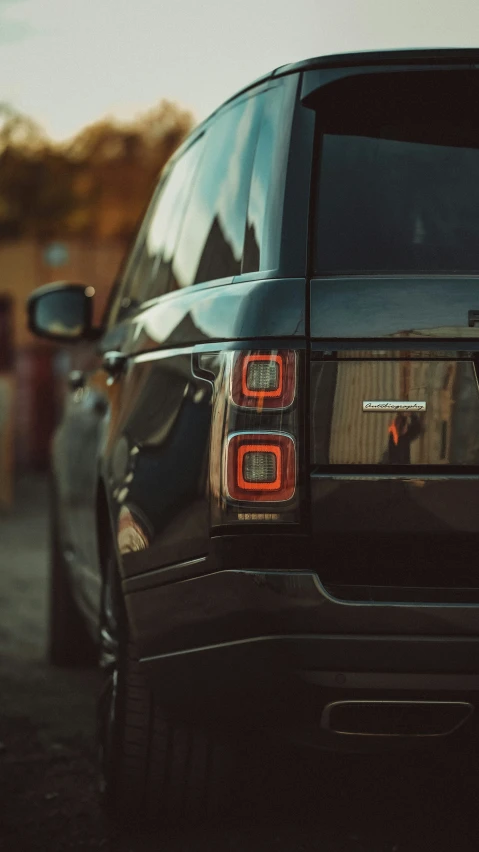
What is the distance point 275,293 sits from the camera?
3062 millimetres

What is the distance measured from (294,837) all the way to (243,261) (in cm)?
154

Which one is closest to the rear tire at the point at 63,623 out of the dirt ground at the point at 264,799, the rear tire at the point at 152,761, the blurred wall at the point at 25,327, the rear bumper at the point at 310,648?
the dirt ground at the point at 264,799

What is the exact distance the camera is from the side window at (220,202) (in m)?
3.39

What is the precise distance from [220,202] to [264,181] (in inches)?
13.6

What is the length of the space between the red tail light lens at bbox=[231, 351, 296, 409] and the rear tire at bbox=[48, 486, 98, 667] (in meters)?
3.01

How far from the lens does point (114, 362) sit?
4230mm

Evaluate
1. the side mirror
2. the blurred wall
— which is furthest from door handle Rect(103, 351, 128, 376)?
the blurred wall

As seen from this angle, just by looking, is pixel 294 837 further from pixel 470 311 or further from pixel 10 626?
pixel 10 626

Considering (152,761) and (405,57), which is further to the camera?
(152,761)

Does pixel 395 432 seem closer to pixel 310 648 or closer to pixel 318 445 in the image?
pixel 318 445

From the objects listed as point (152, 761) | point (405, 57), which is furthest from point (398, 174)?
point (152, 761)

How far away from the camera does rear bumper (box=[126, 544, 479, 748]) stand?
296cm

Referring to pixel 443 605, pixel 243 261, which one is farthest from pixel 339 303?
pixel 443 605

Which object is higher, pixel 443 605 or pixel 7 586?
pixel 443 605
